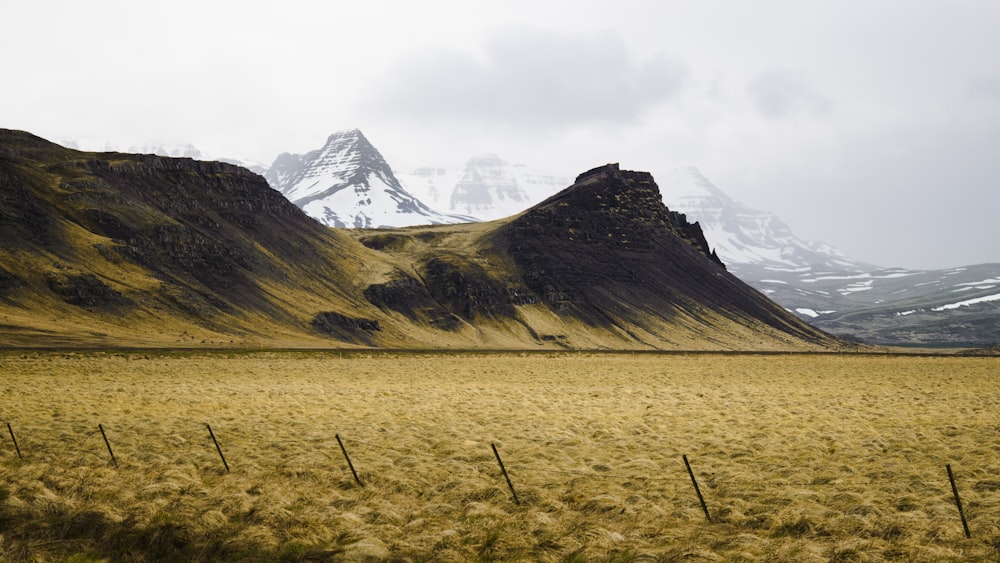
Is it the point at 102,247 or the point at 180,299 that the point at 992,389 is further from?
→ the point at 102,247

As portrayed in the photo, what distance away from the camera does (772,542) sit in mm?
13070

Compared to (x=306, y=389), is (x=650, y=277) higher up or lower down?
higher up

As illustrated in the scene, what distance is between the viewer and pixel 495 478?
17969mm

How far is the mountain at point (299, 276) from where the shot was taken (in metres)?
95.9

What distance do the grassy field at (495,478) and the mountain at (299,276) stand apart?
58633mm

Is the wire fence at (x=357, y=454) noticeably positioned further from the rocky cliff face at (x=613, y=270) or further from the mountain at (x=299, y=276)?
the rocky cliff face at (x=613, y=270)

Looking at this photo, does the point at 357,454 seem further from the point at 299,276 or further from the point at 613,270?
the point at 613,270

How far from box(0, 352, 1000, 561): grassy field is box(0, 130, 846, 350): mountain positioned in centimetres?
5863

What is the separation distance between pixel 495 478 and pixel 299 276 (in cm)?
12441

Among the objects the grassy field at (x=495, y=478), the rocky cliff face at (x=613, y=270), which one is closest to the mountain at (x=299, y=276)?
the rocky cliff face at (x=613, y=270)

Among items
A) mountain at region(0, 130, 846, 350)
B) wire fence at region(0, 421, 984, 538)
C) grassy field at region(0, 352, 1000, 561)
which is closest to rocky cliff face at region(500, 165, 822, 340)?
mountain at region(0, 130, 846, 350)

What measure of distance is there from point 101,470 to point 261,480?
5117 millimetres

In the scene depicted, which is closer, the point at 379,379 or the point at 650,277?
the point at 379,379

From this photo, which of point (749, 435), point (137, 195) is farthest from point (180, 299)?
point (749, 435)
